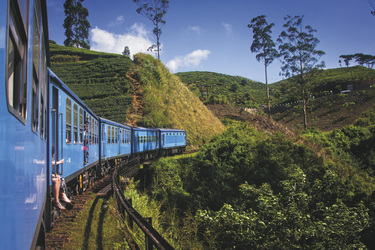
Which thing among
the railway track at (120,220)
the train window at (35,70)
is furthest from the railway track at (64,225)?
the train window at (35,70)

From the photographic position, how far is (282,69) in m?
39.1

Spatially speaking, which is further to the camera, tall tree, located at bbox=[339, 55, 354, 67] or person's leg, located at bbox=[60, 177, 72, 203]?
tall tree, located at bbox=[339, 55, 354, 67]

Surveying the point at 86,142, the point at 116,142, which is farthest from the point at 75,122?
the point at 116,142

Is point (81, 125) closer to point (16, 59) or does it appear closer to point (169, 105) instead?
point (16, 59)

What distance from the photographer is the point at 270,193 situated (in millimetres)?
9273

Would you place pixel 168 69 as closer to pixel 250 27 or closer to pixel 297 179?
pixel 250 27

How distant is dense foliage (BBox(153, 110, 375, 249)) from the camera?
7.96 m

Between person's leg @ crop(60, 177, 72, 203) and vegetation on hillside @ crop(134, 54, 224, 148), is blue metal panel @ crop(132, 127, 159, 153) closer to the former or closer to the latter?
vegetation on hillside @ crop(134, 54, 224, 148)

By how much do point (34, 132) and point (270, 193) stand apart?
7.86 meters

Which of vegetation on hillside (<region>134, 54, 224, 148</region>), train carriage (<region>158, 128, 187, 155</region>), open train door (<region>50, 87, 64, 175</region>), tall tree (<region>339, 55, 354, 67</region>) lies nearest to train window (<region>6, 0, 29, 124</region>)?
open train door (<region>50, 87, 64, 175</region>)

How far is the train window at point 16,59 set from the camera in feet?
5.58

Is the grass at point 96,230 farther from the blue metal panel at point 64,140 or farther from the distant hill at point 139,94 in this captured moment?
the distant hill at point 139,94

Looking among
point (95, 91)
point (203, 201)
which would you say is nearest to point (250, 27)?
point (95, 91)

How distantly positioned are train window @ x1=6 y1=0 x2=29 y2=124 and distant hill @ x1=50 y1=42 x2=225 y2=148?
34469 millimetres
